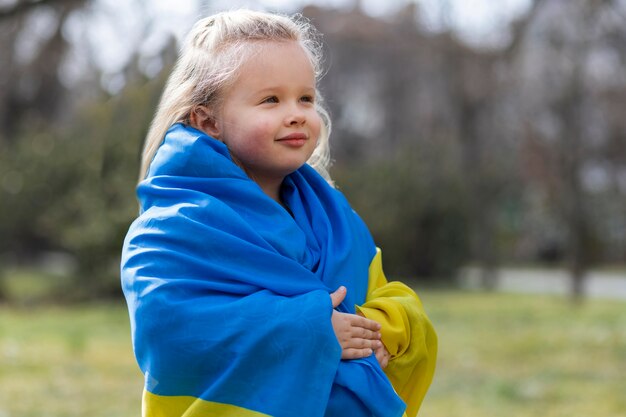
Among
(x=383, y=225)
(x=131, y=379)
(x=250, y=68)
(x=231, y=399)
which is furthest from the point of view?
(x=383, y=225)

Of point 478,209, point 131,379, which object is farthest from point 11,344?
point 478,209

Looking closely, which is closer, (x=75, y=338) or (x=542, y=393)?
(x=542, y=393)

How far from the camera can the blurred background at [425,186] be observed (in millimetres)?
7324

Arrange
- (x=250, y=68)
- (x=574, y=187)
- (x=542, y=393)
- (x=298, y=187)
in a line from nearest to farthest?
(x=250, y=68), (x=298, y=187), (x=542, y=393), (x=574, y=187)

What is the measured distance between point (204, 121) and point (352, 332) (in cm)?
68

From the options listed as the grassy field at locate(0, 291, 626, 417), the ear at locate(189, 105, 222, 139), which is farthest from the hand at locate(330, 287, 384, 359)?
the grassy field at locate(0, 291, 626, 417)

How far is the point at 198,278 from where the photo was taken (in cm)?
209

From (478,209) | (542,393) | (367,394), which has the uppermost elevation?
(367,394)

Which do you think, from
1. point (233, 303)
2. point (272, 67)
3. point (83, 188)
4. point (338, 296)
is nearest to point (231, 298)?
point (233, 303)

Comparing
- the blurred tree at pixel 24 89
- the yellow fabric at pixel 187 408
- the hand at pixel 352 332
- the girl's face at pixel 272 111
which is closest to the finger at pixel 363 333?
the hand at pixel 352 332

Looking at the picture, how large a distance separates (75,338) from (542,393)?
4.80 metres

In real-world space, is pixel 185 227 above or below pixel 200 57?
below

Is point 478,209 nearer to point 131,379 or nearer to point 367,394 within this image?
point 131,379

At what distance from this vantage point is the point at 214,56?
7.58ft
